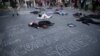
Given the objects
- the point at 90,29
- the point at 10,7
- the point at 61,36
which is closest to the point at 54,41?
the point at 61,36

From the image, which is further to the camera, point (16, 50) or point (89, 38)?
point (89, 38)

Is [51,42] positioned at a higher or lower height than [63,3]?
lower

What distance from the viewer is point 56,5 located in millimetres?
13266

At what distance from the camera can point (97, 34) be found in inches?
211

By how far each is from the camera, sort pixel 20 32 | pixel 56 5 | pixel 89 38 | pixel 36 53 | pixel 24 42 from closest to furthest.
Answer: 1. pixel 36 53
2. pixel 24 42
3. pixel 89 38
4. pixel 20 32
5. pixel 56 5

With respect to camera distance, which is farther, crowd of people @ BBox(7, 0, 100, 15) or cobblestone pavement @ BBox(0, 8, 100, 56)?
crowd of people @ BBox(7, 0, 100, 15)

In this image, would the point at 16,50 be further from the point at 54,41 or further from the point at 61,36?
the point at 61,36

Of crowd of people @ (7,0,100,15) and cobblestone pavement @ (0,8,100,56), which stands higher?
crowd of people @ (7,0,100,15)

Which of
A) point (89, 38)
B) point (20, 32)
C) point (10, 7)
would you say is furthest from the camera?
point (10, 7)

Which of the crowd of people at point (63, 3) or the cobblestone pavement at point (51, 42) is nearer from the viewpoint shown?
the cobblestone pavement at point (51, 42)

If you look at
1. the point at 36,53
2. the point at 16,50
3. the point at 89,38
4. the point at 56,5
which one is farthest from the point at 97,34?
the point at 56,5

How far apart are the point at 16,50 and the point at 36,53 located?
71cm

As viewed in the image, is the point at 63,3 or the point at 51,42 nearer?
the point at 51,42

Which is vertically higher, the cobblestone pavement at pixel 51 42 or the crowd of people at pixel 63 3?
the crowd of people at pixel 63 3
